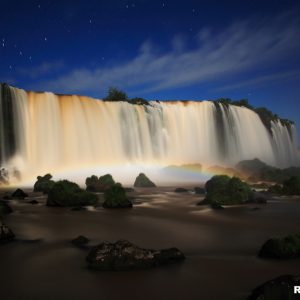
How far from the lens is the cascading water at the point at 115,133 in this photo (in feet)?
112

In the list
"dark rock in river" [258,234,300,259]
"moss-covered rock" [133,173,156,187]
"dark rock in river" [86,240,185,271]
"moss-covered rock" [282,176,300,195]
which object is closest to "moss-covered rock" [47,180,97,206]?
"dark rock in river" [86,240,185,271]

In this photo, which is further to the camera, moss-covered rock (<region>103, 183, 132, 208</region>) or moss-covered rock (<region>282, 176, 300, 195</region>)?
moss-covered rock (<region>282, 176, 300, 195</region>)

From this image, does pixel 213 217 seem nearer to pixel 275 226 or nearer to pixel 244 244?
pixel 275 226

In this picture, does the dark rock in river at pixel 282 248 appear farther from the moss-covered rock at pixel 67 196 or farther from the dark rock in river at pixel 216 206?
the moss-covered rock at pixel 67 196

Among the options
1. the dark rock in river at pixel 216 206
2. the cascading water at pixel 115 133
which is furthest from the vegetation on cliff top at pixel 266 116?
the dark rock in river at pixel 216 206

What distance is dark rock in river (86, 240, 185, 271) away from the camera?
19.9 feet

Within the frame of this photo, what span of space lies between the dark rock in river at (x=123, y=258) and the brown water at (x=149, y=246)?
19 centimetres

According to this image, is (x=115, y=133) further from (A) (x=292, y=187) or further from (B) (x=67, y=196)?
(B) (x=67, y=196)

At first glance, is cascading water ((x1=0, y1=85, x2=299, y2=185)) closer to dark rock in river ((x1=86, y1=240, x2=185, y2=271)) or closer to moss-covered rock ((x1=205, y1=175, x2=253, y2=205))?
moss-covered rock ((x1=205, y1=175, x2=253, y2=205))

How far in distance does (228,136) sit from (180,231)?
43992mm

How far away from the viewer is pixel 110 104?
4181cm

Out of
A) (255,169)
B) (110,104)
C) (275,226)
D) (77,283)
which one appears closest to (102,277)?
(77,283)

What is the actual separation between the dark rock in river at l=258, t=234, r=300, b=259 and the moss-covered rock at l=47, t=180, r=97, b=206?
10.3 m

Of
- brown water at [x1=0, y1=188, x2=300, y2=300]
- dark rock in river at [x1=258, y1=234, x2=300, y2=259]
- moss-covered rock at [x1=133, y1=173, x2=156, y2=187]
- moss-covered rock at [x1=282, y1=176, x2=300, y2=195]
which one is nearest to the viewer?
brown water at [x1=0, y1=188, x2=300, y2=300]
